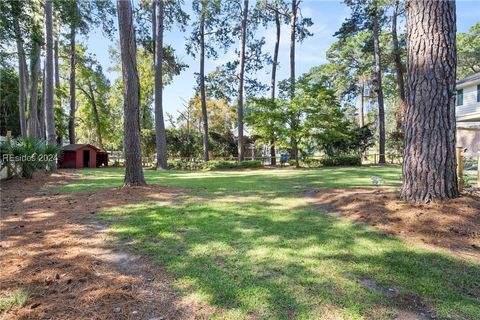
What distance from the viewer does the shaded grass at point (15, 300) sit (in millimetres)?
2168

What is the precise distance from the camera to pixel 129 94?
292 inches

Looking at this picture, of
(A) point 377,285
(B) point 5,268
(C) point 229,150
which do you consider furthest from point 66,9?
(C) point 229,150

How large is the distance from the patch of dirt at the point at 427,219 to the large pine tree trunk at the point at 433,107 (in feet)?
0.74

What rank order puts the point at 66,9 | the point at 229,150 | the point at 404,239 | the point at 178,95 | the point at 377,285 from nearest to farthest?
the point at 377,285
the point at 404,239
the point at 66,9
the point at 229,150
the point at 178,95

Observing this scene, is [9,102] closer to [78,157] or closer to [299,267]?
[78,157]

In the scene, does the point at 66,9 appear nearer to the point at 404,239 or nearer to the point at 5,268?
the point at 5,268

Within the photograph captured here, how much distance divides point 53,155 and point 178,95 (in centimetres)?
2236

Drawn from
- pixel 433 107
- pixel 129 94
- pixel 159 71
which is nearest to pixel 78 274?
pixel 433 107

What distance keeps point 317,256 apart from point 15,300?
256 cm

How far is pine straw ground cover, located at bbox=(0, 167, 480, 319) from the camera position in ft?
7.18

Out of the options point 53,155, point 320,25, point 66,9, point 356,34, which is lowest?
point 53,155

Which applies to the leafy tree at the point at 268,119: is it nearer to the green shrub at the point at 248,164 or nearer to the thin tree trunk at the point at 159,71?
the green shrub at the point at 248,164

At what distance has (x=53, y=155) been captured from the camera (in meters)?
12.4

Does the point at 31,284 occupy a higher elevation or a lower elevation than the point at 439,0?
lower
